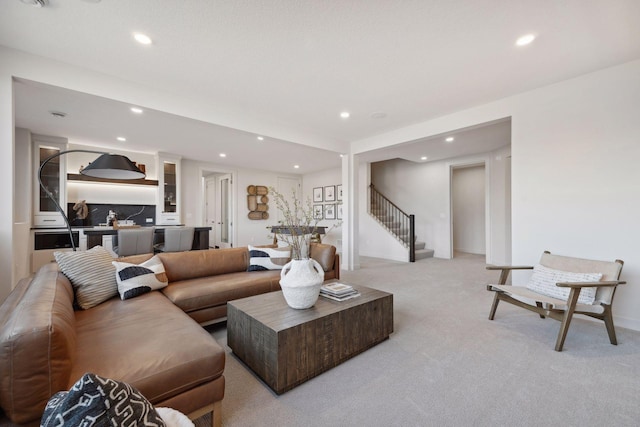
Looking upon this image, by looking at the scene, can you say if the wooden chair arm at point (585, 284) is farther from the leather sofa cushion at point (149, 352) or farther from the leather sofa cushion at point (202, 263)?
the leather sofa cushion at point (202, 263)

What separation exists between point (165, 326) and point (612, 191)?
4.24m

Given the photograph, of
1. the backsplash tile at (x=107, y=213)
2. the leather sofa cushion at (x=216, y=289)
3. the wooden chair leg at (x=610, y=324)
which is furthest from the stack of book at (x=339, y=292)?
the backsplash tile at (x=107, y=213)

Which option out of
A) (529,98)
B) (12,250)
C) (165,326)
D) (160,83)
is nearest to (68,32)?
(160,83)

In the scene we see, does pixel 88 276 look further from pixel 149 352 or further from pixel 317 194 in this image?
pixel 317 194

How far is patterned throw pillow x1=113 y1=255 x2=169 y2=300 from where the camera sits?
2.25 metres

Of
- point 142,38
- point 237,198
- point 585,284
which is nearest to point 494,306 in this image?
point 585,284

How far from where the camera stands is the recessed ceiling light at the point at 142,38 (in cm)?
224

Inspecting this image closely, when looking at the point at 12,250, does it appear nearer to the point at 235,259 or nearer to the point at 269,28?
the point at 235,259

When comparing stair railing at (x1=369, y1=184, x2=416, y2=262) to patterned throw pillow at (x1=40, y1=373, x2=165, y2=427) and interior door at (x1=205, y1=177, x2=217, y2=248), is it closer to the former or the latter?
interior door at (x1=205, y1=177, x2=217, y2=248)

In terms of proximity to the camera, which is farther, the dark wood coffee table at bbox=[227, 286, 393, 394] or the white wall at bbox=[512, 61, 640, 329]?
the white wall at bbox=[512, 61, 640, 329]

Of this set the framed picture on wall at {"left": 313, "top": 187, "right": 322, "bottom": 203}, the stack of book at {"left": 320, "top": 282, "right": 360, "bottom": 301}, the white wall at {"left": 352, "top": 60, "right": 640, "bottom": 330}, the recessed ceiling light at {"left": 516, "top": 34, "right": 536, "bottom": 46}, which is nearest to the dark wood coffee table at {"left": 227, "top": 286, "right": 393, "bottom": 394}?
the stack of book at {"left": 320, "top": 282, "right": 360, "bottom": 301}

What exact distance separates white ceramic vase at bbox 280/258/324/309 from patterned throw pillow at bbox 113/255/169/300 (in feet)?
4.33

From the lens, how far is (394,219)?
773 centimetres

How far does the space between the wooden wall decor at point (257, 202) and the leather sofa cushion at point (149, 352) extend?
20.7 feet
